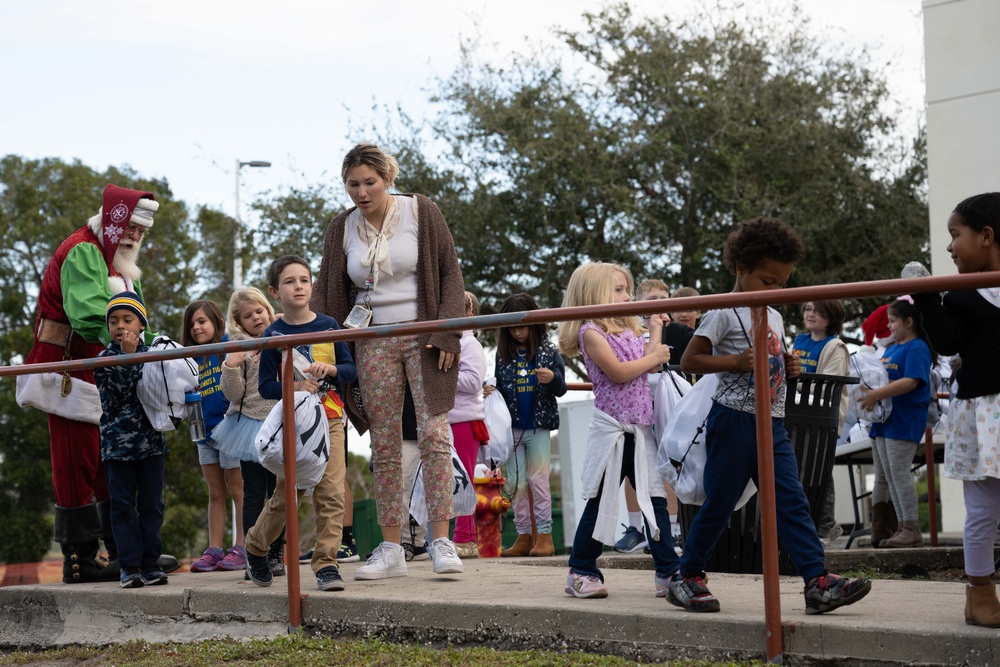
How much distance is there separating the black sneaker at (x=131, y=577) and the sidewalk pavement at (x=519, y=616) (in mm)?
71

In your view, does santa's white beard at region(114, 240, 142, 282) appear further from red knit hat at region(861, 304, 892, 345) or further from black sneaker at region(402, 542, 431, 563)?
red knit hat at region(861, 304, 892, 345)

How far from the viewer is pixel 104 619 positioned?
546 cm

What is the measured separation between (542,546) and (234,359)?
8.36ft

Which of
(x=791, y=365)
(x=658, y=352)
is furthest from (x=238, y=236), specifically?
(x=791, y=365)

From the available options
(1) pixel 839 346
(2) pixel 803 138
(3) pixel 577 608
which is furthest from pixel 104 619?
(2) pixel 803 138

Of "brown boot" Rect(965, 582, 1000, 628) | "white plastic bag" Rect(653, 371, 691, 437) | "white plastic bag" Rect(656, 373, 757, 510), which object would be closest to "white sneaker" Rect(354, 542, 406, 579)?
"white plastic bag" Rect(653, 371, 691, 437)

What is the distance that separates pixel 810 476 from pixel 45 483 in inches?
1088

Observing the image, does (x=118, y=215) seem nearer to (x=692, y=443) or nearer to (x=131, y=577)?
(x=131, y=577)

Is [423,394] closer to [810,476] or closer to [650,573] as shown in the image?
[650,573]

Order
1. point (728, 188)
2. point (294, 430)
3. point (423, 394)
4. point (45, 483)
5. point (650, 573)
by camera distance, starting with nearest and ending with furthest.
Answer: point (294, 430) < point (423, 394) < point (650, 573) < point (728, 188) < point (45, 483)

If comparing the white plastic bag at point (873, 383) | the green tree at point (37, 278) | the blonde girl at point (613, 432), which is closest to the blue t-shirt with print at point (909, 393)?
the white plastic bag at point (873, 383)

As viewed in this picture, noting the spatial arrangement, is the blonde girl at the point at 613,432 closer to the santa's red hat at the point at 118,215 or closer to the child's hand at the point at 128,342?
the child's hand at the point at 128,342

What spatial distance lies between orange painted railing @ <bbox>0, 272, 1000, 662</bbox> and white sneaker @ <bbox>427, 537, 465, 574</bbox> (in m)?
0.67

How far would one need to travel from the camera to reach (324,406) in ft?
17.8
